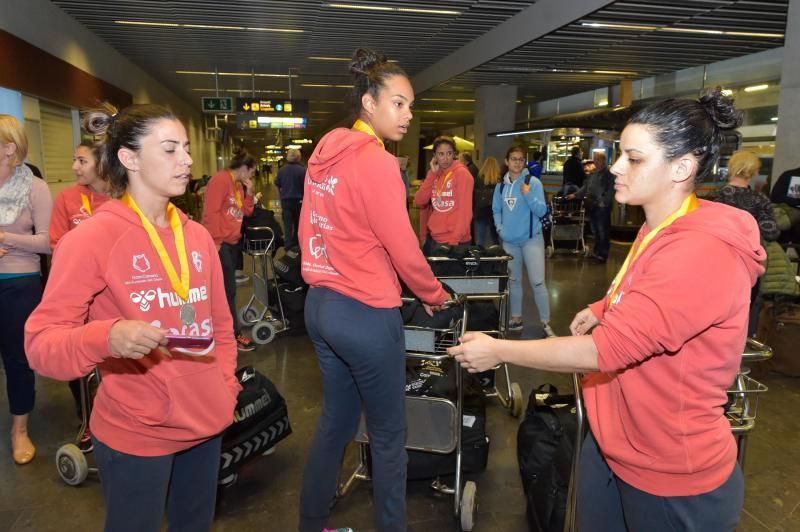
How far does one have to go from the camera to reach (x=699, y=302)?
1191 millimetres

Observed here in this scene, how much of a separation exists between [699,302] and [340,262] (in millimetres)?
1164

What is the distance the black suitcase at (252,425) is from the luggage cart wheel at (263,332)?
226 centimetres

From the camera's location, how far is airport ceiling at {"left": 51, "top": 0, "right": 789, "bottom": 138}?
28.1ft

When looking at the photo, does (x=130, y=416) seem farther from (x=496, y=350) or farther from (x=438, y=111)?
(x=438, y=111)

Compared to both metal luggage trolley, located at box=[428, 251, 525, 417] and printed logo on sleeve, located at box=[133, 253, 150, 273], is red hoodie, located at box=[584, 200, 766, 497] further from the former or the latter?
metal luggage trolley, located at box=[428, 251, 525, 417]

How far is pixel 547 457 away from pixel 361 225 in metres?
1.42

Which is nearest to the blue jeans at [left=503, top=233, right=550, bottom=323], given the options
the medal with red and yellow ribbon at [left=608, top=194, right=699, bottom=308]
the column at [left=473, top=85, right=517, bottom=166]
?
the medal with red and yellow ribbon at [left=608, top=194, right=699, bottom=308]

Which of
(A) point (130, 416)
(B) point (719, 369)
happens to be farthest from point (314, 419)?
(B) point (719, 369)

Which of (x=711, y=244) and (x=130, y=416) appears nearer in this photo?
(x=711, y=244)

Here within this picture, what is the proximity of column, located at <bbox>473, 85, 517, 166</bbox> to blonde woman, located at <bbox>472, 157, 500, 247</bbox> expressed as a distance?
7.52 metres

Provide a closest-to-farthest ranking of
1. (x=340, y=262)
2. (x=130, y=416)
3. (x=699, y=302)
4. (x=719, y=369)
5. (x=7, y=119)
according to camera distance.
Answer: (x=699, y=302) < (x=719, y=369) < (x=130, y=416) < (x=340, y=262) < (x=7, y=119)

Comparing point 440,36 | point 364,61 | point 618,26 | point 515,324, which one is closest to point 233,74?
point 440,36

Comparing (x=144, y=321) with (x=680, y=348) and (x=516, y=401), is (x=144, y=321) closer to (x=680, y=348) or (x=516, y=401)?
(x=680, y=348)

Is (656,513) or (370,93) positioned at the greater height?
(370,93)
